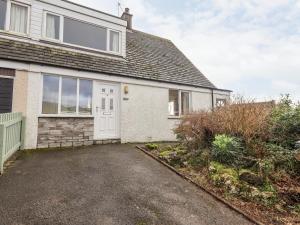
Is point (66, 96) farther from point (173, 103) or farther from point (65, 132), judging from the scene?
point (173, 103)

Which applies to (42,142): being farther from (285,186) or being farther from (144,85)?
(285,186)

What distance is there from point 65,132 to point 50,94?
1638 mm

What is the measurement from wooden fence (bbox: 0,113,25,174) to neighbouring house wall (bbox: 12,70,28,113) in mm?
406

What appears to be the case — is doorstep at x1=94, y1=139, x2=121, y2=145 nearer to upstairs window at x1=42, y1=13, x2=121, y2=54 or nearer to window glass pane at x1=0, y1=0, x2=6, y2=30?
upstairs window at x1=42, y1=13, x2=121, y2=54

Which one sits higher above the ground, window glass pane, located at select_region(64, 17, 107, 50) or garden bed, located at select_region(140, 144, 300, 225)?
window glass pane, located at select_region(64, 17, 107, 50)

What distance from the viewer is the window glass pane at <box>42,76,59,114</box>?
29.1 feet

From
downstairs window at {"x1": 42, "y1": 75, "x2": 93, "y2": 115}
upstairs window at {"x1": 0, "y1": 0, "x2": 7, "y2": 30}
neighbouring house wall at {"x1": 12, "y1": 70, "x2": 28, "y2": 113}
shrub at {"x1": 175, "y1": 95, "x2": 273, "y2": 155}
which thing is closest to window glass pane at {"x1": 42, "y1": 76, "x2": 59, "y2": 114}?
downstairs window at {"x1": 42, "y1": 75, "x2": 93, "y2": 115}

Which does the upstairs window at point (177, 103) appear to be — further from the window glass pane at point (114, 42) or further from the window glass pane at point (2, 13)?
the window glass pane at point (2, 13)

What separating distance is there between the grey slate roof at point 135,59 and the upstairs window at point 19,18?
0.65 m

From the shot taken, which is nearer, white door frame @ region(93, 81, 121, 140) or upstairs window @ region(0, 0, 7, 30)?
upstairs window @ region(0, 0, 7, 30)

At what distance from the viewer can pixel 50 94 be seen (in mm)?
8984

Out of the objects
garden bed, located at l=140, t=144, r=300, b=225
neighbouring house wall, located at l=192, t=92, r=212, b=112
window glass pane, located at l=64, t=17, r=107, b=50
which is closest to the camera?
garden bed, located at l=140, t=144, r=300, b=225

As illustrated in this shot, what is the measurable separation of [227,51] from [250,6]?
10203 mm

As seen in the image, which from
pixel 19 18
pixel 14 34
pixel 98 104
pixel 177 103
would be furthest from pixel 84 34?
pixel 177 103
